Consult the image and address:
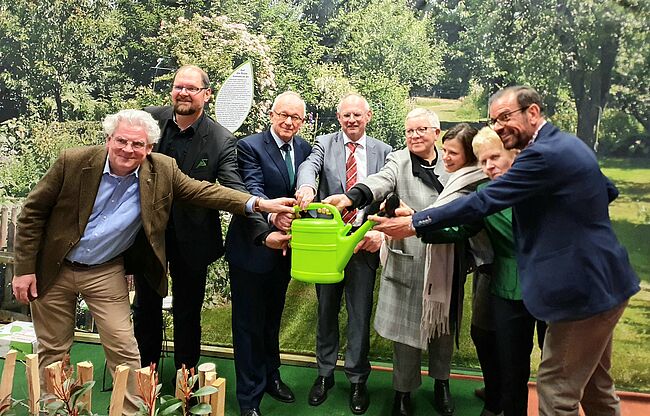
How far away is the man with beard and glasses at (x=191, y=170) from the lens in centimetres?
251

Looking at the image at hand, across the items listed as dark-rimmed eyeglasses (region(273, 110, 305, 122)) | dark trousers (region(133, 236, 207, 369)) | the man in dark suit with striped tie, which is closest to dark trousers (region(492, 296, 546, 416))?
the man in dark suit with striped tie

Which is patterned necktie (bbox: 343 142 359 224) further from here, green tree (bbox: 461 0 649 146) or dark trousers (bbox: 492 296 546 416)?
green tree (bbox: 461 0 649 146)

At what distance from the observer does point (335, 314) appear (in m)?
2.78

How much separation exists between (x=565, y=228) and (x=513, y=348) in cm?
63

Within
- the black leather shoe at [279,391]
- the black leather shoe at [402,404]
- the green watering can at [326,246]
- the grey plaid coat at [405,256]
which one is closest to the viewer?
the green watering can at [326,246]

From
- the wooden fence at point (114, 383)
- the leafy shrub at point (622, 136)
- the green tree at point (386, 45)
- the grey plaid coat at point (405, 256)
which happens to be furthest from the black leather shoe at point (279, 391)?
the leafy shrub at point (622, 136)

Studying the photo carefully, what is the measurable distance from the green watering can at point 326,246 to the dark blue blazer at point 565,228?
1.77ft

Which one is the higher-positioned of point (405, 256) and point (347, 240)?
point (347, 240)

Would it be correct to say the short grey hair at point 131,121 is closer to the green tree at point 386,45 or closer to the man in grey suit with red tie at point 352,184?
the man in grey suit with red tie at point 352,184

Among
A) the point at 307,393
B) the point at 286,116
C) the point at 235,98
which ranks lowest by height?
the point at 307,393

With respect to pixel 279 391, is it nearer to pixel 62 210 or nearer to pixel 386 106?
pixel 62 210

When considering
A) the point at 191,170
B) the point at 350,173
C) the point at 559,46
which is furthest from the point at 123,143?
the point at 559,46

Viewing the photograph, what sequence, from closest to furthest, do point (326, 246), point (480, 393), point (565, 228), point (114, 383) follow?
point (114, 383), point (565, 228), point (326, 246), point (480, 393)

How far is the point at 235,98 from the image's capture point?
138 inches
